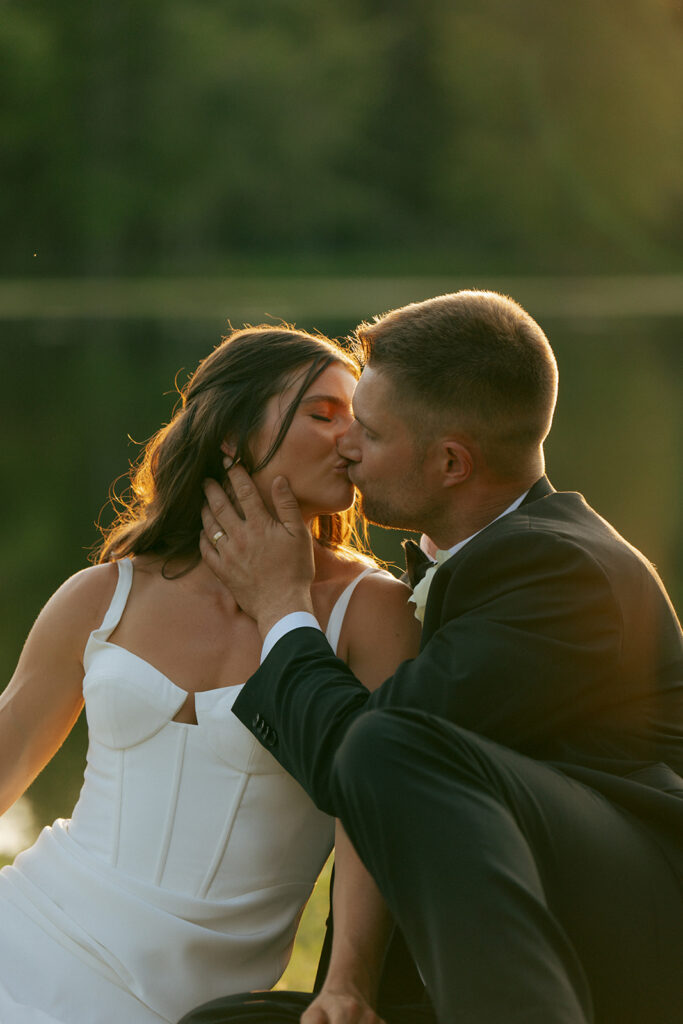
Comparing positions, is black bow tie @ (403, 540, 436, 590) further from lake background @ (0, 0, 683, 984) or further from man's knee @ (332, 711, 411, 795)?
lake background @ (0, 0, 683, 984)

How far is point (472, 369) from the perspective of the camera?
2453 millimetres

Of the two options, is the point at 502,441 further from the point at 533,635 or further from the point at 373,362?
the point at 533,635

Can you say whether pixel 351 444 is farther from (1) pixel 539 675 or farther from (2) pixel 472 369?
(1) pixel 539 675

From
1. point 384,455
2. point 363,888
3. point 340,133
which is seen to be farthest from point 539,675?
point 340,133

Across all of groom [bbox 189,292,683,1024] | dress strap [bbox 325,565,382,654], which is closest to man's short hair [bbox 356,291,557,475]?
groom [bbox 189,292,683,1024]

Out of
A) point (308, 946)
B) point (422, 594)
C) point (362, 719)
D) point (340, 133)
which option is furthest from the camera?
point (340, 133)

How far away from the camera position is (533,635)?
2.12 meters

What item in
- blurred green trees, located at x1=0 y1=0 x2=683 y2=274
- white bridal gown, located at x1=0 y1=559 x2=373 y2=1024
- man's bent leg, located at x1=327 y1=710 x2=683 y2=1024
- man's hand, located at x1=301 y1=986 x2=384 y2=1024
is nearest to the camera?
man's bent leg, located at x1=327 y1=710 x2=683 y2=1024

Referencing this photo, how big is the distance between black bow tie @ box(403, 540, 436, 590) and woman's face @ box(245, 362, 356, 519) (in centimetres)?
19

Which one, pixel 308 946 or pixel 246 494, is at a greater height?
pixel 246 494

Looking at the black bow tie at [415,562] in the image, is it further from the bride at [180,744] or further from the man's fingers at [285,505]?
the man's fingers at [285,505]

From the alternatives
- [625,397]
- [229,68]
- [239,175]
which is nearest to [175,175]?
[239,175]

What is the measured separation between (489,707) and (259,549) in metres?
0.57

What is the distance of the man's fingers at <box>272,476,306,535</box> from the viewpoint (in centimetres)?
248
